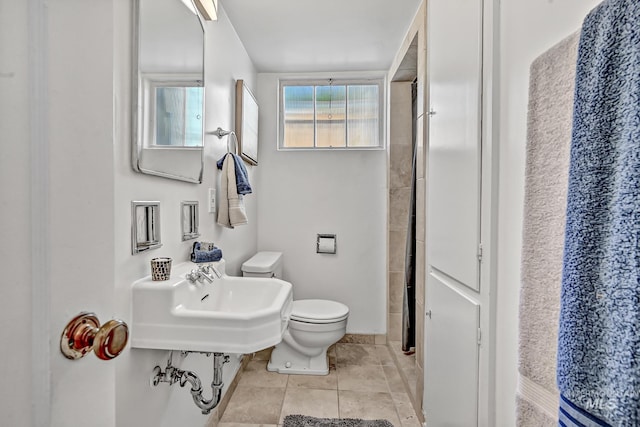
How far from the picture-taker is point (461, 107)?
1.27 meters

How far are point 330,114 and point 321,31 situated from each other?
84cm

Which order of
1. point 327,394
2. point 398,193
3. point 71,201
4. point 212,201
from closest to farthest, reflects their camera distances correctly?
point 71,201, point 212,201, point 327,394, point 398,193

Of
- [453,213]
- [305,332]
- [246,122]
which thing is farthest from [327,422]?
[246,122]

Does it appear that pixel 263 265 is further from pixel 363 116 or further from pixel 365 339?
pixel 363 116

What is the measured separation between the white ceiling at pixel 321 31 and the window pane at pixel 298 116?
0.22 metres

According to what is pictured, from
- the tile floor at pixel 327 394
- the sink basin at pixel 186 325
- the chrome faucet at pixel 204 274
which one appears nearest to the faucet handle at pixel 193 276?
the chrome faucet at pixel 204 274

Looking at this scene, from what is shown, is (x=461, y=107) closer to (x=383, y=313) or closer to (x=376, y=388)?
(x=376, y=388)

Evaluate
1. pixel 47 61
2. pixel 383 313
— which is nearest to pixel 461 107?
pixel 47 61

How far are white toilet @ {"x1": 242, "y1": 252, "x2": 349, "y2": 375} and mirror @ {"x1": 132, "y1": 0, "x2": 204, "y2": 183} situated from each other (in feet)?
3.28

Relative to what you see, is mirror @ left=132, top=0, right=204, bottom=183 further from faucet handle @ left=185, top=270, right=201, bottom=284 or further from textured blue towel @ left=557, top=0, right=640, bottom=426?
textured blue towel @ left=557, top=0, right=640, bottom=426

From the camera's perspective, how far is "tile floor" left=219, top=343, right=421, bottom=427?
1937mm

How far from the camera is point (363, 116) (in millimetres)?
3016

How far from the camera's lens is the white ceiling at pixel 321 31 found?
199cm

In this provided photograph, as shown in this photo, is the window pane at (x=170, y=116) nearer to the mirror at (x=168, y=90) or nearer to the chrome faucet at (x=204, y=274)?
the mirror at (x=168, y=90)
